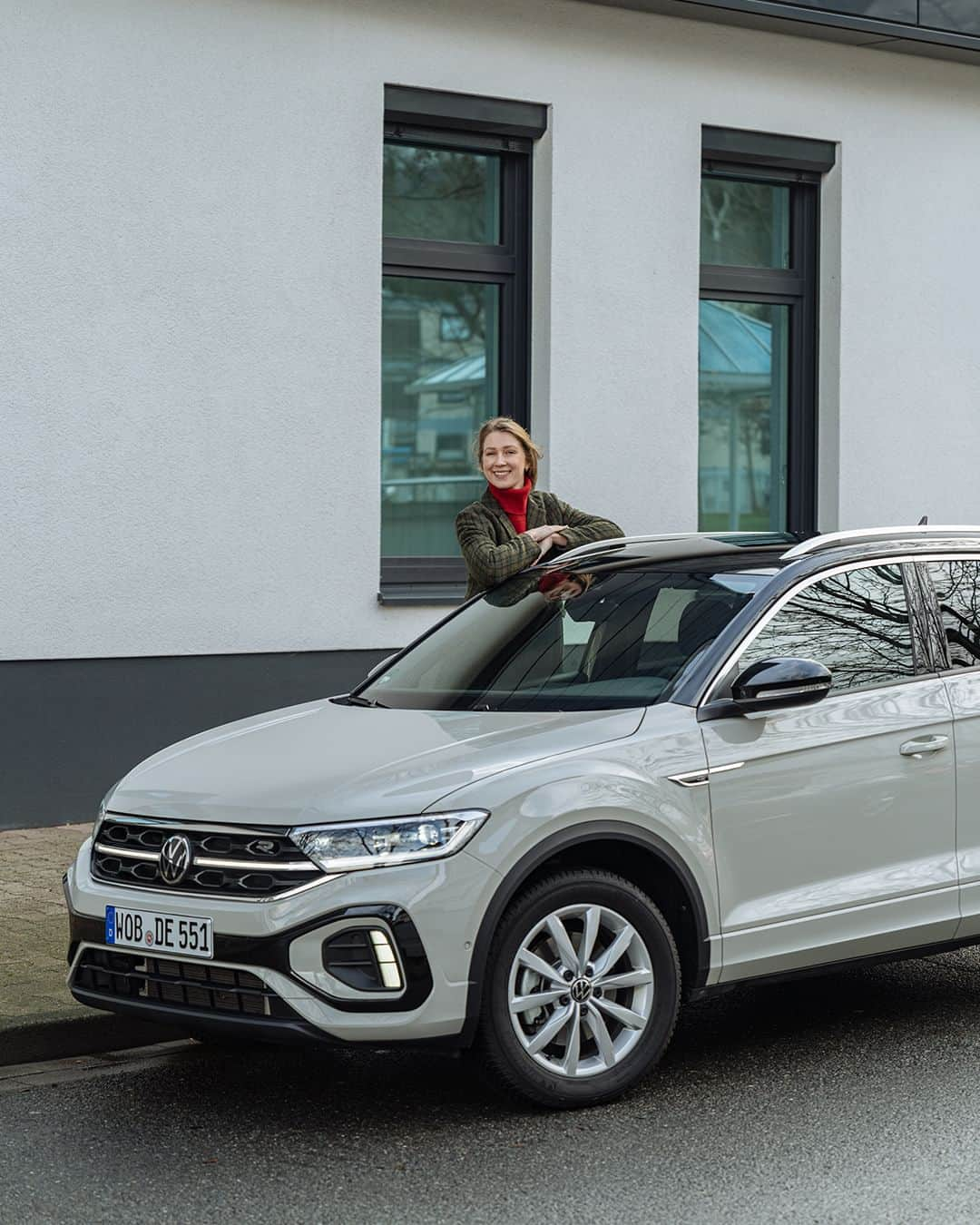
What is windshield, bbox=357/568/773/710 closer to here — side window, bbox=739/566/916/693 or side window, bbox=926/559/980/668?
side window, bbox=739/566/916/693

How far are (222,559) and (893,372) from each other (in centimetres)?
516

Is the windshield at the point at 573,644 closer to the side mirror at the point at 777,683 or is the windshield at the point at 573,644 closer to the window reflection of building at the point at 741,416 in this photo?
the side mirror at the point at 777,683

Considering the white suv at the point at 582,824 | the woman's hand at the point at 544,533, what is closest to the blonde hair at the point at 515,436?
the woman's hand at the point at 544,533

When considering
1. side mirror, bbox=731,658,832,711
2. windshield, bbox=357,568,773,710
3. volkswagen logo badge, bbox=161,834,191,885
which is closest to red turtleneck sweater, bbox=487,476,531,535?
windshield, bbox=357,568,773,710

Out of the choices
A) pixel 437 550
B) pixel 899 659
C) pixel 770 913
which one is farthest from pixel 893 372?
pixel 770 913

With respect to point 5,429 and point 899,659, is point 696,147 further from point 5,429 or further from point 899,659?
point 899,659

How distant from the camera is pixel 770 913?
546 centimetres

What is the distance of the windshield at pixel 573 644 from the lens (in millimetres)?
5730

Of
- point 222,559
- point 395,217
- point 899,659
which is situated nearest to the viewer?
point 899,659

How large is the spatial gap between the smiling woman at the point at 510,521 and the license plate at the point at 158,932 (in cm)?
240

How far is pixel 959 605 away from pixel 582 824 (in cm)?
187

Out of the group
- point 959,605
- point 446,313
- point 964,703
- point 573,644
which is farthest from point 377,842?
point 446,313

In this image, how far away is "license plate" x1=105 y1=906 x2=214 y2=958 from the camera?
491cm

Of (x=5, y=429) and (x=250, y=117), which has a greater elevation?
(x=250, y=117)
